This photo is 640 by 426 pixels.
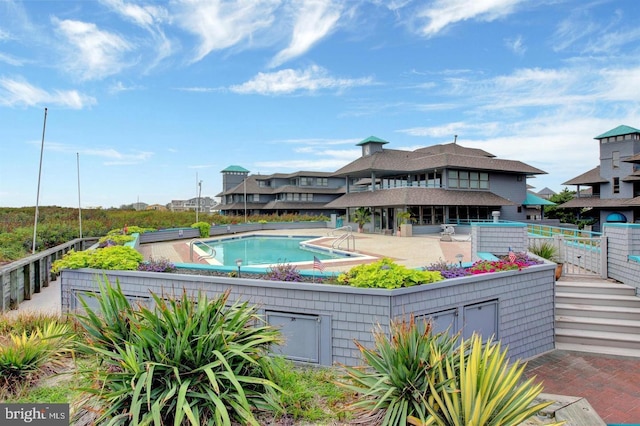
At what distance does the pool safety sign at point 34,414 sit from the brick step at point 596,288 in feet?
32.7

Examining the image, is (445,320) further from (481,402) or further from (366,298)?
(481,402)

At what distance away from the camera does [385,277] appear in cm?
582

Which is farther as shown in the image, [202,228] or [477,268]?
[202,228]

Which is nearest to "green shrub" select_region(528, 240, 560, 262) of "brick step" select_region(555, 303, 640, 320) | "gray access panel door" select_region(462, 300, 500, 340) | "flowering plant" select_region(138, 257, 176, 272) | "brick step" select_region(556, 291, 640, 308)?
"brick step" select_region(556, 291, 640, 308)

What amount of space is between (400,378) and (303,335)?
296cm

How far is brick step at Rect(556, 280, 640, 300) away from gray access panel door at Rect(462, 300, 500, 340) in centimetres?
329

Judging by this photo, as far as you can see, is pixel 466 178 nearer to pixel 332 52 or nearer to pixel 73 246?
pixel 332 52

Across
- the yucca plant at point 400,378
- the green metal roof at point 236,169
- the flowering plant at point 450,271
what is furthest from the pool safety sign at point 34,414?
Result: the green metal roof at point 236,169

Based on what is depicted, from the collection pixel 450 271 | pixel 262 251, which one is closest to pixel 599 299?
pixel 450 271

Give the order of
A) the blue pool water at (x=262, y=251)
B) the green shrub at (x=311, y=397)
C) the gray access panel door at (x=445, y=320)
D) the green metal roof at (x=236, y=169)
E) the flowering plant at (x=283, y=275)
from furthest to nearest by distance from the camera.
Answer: the green metal roof at (x=236, y=169), the blue pool water at (x=262, y=251), the flowering plant at (x=283, y=275), the gray access panel door at (x=445, y=320), the green shrub at (x=311, y=397)

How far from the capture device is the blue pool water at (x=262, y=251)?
18.1 meters

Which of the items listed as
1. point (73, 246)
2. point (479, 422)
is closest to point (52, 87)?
point (73, 246)

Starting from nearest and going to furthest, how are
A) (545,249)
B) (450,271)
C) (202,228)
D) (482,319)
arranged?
1. (482,319)
2. (450,271)
3. (545,249)
4. (202,228)

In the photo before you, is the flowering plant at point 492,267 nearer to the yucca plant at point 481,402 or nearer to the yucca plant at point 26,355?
the yucca plant at point 481,402
